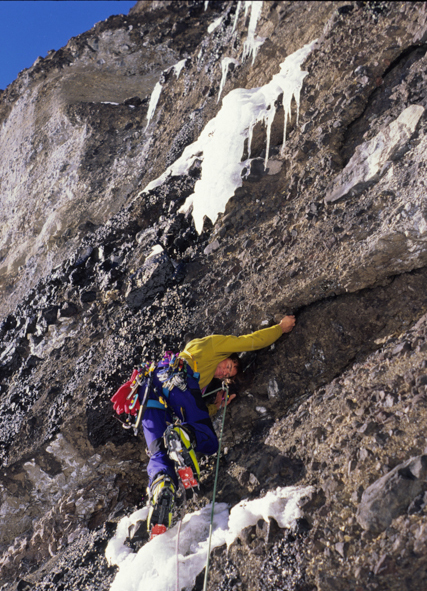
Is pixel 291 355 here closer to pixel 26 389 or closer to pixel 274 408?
pixel 274 408

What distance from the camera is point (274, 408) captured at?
4293 millimetres

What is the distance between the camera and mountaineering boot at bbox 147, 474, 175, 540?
3518mm

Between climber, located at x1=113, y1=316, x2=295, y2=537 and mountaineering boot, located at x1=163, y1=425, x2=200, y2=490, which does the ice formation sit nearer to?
climber, located at x1=113, y1=316, x2=295, y2=537

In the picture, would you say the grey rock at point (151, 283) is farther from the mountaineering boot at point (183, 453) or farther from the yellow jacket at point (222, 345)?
the mountaineering boot at point (183, 453)

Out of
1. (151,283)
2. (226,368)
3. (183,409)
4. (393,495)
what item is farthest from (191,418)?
(151,283)

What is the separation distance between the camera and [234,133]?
6.42m

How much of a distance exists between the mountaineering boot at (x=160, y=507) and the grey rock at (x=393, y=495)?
1.54m

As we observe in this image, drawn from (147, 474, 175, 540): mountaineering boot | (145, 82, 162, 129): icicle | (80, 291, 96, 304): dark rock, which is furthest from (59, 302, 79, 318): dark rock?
(145, 82, 162, 129): icicle

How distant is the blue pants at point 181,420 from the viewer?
12.8ft

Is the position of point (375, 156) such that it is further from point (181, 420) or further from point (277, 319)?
point (181, 420)

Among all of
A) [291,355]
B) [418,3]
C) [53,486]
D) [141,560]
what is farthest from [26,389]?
[418,3]

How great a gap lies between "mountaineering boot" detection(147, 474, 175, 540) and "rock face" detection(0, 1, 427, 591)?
18.2 inches

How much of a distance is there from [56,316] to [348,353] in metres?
4.70

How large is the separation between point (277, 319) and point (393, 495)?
221 cm
